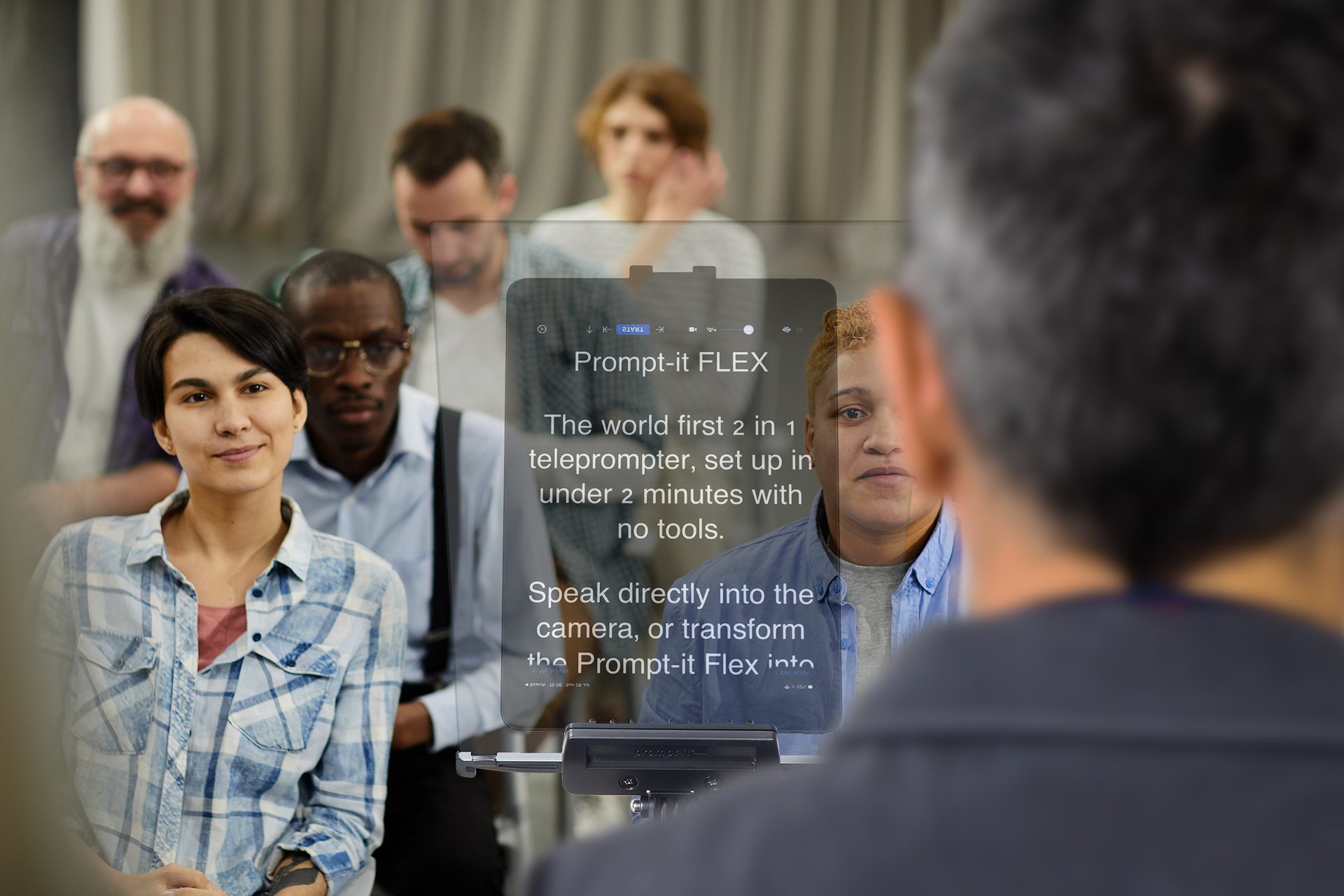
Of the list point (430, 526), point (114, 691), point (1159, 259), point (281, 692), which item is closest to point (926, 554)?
point (430, 526)

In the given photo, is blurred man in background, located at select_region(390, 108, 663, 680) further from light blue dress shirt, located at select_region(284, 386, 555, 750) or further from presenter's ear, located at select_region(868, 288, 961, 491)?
presenter's ear, located at select_region(868, 288, 961, 491)

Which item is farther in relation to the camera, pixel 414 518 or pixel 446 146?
pixel 446 146

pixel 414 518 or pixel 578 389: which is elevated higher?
pixel 578 389

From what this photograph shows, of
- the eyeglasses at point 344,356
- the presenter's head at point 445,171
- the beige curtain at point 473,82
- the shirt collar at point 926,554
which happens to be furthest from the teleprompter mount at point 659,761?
the beige curtain at point 473,82

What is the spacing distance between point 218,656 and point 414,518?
395mm

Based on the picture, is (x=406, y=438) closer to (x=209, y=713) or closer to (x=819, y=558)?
(x=209, y=713)

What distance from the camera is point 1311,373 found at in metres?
0.41

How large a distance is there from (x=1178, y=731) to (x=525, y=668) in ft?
4.55

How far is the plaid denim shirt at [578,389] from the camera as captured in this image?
1694 millimetres

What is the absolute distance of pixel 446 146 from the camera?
2318mm

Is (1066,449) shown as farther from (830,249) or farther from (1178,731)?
(830,249)

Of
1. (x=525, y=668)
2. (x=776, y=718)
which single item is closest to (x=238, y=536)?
(x=525, y=668)

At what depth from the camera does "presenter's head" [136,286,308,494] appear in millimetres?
1746

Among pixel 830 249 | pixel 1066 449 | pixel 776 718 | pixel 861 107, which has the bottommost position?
pixel 776 718
